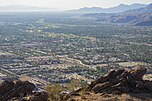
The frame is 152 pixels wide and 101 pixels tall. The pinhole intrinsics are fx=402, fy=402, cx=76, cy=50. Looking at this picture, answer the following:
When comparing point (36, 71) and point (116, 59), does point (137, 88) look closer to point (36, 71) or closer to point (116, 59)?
point (36, 71)

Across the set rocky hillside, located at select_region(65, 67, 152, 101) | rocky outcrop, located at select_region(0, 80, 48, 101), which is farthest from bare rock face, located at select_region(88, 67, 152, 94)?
rocky outcrop, located at select_region(0, 80, 48, 101)

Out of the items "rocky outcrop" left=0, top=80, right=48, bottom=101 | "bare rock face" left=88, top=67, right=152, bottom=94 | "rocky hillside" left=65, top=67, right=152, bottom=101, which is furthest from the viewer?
"rocky outcrop" left=0, top=80, right=48, bottom=101

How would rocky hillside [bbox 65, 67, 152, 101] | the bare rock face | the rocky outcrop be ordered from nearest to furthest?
rocky hillside [bbox 65, 67, 152, 101] < the bare rock face < the rocky outcrop

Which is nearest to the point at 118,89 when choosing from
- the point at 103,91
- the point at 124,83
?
the point at 124,83

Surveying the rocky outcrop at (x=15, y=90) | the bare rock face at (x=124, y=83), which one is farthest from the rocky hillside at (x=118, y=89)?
the rocky outcrop at (x=15, y=90)

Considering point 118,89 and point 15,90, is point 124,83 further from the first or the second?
point 15,90

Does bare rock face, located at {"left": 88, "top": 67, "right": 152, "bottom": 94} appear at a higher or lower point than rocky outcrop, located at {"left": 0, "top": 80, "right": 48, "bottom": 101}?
higher

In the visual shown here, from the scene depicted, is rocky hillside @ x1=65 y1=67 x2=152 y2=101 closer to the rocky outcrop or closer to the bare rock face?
the bare rock face

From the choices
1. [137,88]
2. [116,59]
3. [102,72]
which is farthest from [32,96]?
[116,59]

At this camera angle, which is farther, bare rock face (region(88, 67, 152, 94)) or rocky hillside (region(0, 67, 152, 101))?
bare rock face (region(88, 67, 152, 94))
